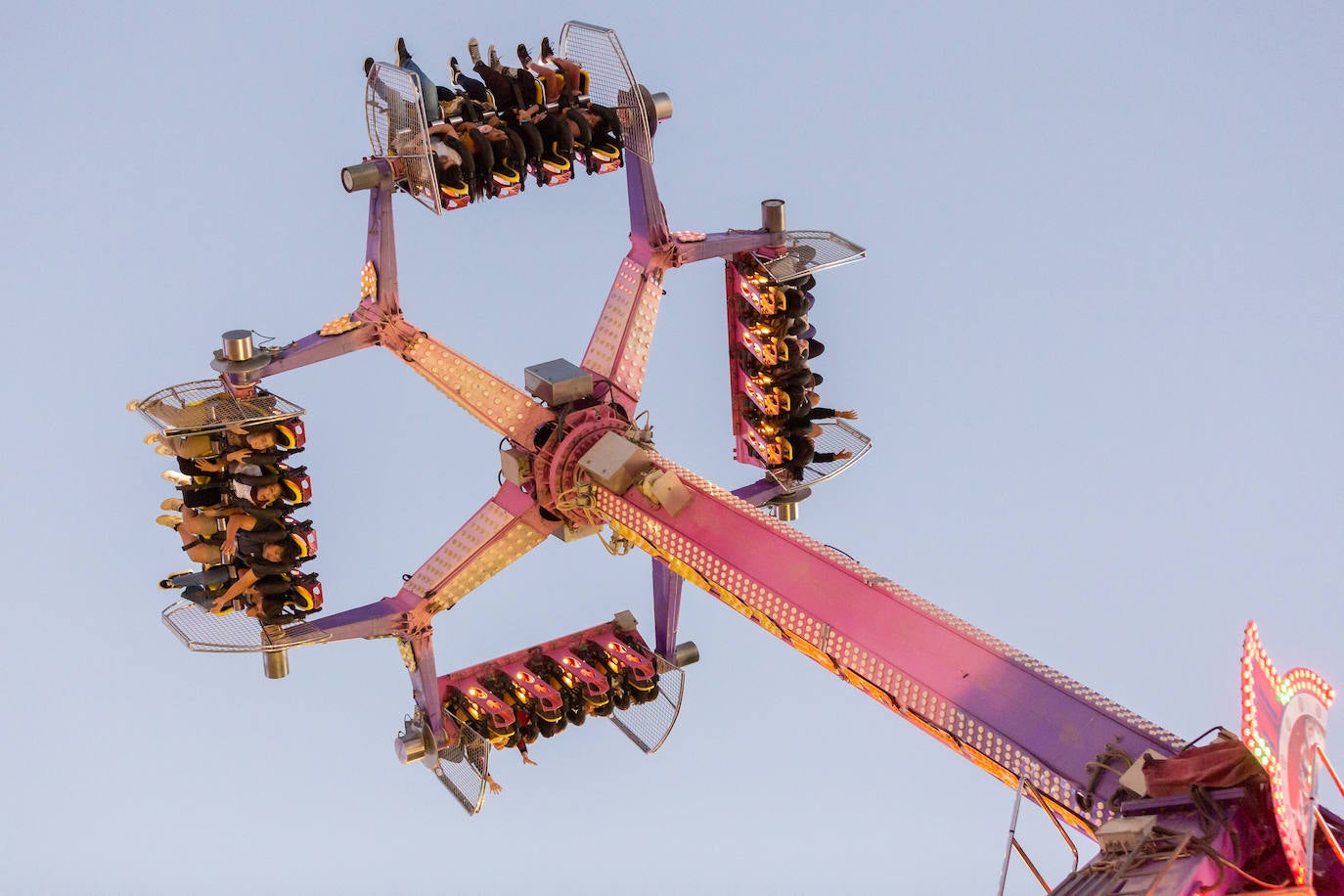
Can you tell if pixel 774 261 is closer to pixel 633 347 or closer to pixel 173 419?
pixel 633 347

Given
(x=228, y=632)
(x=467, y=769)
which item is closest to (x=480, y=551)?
(x=467, y=769)

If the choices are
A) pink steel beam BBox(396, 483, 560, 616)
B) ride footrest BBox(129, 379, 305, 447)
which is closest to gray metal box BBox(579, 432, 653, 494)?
pink steel beam BBox(396, 483, 560, 616)

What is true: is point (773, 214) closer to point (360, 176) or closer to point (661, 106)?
point (661, 106)

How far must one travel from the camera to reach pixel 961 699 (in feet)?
40.3

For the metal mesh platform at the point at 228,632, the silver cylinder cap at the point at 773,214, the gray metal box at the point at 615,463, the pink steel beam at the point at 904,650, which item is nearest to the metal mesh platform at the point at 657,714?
the gray metal box at the point at 615,463

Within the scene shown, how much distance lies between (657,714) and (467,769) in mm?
2280

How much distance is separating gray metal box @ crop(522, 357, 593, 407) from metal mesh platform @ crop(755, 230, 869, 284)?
9.26 feet

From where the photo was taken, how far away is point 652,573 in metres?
18.8

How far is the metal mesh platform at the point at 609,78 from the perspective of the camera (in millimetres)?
17453

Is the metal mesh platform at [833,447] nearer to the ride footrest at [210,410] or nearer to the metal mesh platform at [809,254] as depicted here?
the metal mesh platform at [809,254]

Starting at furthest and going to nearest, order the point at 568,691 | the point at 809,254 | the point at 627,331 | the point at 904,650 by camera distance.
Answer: the point at 809,254 → the point at 568,691 → the point at 627,331 → the point at 904,650

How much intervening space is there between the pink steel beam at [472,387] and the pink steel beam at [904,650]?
4.95 ft

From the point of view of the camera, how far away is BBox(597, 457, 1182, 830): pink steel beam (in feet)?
38.2

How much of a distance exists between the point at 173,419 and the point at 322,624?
7.94 feet
